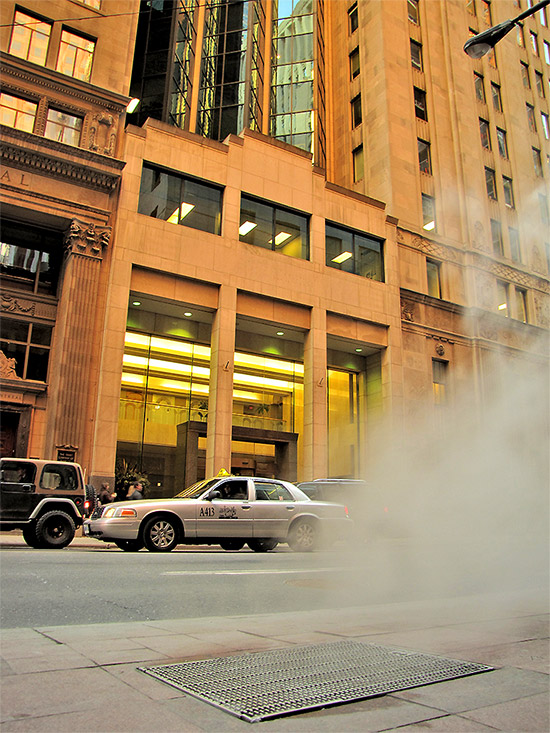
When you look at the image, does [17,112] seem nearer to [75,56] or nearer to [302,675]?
[75,56]

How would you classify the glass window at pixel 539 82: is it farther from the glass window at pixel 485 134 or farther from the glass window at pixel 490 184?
the glass window at pixel 490 184

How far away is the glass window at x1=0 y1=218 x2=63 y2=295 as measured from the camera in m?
19.2

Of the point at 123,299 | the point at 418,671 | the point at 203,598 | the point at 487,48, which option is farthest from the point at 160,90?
the point at 418,671

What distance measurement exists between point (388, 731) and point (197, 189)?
72.3 ft

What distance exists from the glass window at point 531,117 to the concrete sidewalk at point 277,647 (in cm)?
3781

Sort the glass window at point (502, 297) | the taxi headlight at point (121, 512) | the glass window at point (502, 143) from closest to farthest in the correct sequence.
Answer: the taxi headlight at point (121, 512) < the glass window at point (502, 297) < the glass window at point (502, 143)

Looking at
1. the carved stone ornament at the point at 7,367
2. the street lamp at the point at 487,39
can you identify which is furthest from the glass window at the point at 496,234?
the street lamp at the point at 487,39

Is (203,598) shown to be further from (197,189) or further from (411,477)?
(197,189)

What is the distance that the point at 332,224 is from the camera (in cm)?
2559

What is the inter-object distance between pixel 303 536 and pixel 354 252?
17.1 meters

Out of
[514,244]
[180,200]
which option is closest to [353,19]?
[514,244]

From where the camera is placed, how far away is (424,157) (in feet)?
100

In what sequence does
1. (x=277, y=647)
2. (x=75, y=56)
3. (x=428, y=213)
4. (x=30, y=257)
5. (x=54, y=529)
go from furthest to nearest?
(x=428, y=213) → (x=75, y=56) → (x=30, y=257) → (x=54, y=529) → (x=277, y=647)

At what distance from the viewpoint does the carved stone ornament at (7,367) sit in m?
18.0
